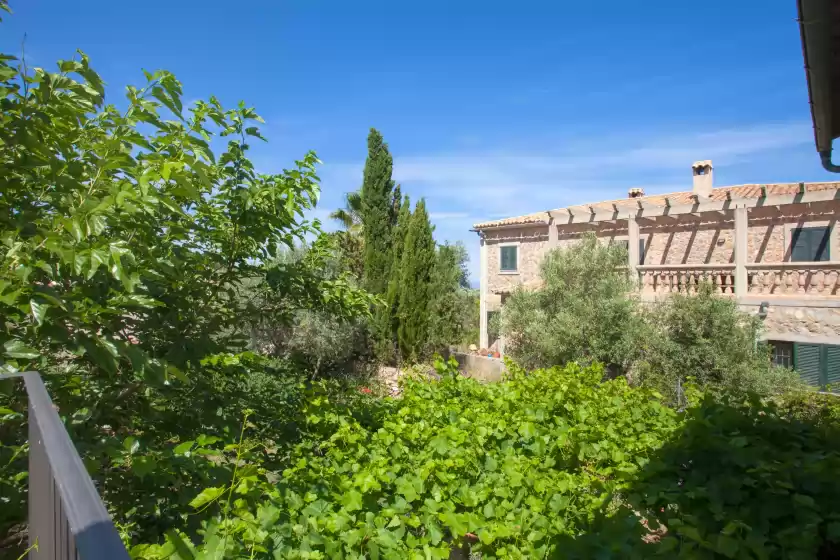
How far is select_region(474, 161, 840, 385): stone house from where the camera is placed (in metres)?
11.9

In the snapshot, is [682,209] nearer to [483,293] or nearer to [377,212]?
[483,293]

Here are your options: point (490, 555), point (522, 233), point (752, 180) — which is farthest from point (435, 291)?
point (490, 555)

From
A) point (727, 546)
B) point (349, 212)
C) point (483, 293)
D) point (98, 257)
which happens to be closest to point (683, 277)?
point (483, 293)

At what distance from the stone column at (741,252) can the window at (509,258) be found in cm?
795

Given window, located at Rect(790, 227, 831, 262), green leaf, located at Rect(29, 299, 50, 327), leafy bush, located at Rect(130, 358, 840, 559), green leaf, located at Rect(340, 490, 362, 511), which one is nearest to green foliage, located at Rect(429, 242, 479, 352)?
window, located at Rect(790, 227, 831, 262)

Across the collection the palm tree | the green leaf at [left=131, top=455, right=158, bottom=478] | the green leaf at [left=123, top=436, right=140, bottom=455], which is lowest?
the green leaf at [left=131, top=455, right=158, bottom=478]

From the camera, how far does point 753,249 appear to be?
14562 mm

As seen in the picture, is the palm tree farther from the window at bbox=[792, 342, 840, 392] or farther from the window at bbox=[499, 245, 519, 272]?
the window at bbox=[792, 342, 840, 392]

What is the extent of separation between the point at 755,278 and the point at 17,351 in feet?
47.5

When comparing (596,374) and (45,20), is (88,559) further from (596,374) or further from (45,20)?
(596,374)

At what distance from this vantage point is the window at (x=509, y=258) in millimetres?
19875

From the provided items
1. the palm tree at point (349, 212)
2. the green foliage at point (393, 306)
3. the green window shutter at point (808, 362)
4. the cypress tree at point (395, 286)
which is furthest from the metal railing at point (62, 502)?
the palm tree at point (349, 212)

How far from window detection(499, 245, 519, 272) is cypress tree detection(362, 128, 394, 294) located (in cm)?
446

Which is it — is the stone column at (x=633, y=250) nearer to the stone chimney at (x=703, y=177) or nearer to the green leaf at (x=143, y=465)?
the stone chimney at (x=703, y=177)
